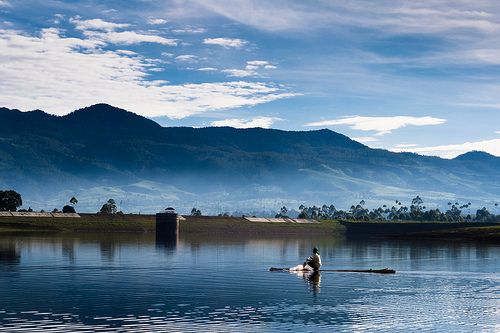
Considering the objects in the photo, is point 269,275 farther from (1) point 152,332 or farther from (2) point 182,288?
(1) point 152,332

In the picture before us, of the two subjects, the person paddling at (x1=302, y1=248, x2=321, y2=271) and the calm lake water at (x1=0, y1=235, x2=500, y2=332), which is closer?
the calm lake water at (x1=0, y1=235, x2=500, y2=332)

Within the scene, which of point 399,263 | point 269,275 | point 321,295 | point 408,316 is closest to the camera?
point 408,316

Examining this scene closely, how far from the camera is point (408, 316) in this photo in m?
67.5

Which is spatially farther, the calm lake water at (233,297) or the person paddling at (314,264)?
the person paddling at (314,264)

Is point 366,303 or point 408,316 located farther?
point 366,303

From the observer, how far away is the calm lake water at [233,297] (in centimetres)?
6206

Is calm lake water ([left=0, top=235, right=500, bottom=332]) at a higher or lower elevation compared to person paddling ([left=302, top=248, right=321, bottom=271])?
lower

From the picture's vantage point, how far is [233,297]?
79.5 metres

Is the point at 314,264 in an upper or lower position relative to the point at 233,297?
upper

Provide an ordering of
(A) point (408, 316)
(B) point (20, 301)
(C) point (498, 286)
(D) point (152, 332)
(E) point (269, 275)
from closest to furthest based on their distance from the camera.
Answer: (D) point (152, 332)
(A) point (408, 316)
(B) point (20, 301)
(C) point (498, 286)
(E) point (269, 275)

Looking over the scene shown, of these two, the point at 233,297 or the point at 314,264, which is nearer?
the point at 233,297

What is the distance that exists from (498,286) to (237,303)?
3660 centimetres

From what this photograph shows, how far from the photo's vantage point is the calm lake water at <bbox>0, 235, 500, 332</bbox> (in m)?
62.1

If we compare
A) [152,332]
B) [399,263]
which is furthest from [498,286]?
[152,332]
